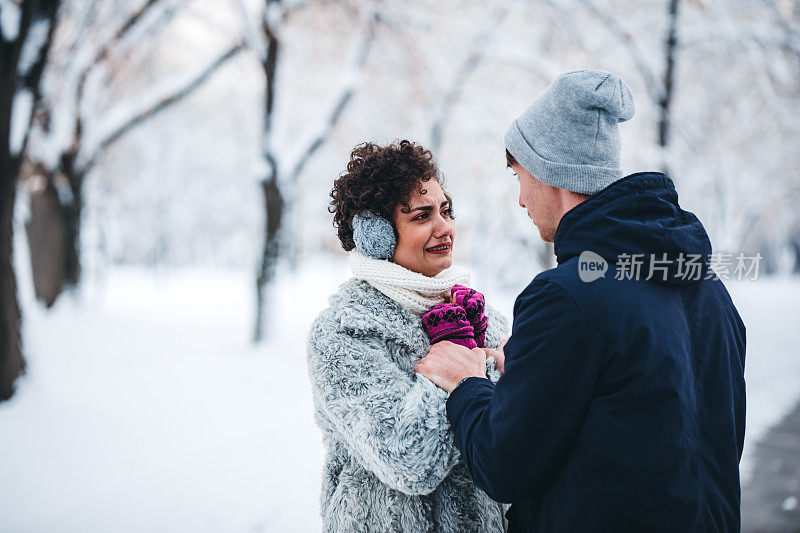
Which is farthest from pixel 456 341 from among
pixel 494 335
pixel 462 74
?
pixel 462 74

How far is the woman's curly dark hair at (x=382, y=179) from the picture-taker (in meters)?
1.82

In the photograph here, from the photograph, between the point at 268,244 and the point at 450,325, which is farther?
the point at 268,244

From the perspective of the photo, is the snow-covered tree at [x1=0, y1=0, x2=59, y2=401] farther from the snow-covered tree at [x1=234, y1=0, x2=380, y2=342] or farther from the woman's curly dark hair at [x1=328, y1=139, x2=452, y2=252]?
the woman's curly dark hair at [x1=328, y1=139, x2=452, y2=252]

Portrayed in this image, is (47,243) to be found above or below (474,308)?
below

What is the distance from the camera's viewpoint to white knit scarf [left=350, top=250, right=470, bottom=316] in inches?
68.9

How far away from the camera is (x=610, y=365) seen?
117 centimetres

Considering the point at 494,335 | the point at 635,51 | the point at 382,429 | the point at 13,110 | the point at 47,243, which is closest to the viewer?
the point at 382,429

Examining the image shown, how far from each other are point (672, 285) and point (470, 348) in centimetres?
68

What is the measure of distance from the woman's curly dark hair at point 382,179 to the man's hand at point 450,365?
0.53 meters

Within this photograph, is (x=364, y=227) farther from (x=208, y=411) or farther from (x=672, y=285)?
(x=208, y=411)

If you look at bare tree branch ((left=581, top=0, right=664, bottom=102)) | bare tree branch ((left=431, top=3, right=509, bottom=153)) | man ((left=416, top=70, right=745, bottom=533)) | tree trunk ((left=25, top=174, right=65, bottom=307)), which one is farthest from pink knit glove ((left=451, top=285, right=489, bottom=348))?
tree trunk ((left=25, top=174, right=65, bottom=307))

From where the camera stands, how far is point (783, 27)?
6.54 m

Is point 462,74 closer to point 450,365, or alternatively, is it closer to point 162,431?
point 162,431

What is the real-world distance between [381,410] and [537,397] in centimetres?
52
